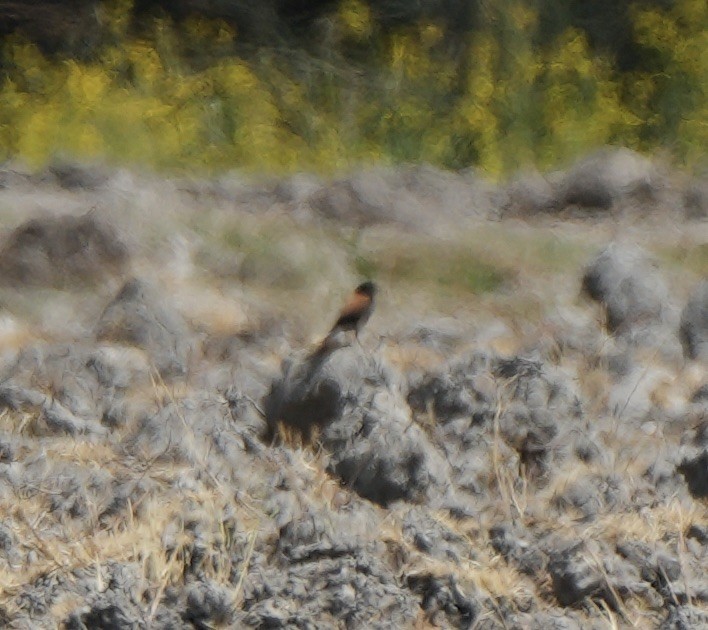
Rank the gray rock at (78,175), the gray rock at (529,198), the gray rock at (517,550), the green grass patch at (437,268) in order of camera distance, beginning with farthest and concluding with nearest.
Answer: the gray rock at (78,175) < the gray rock at (529,198) < the green grass patch at (437,268) < the gray rock at (517,550)

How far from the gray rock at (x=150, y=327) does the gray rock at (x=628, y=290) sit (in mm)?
1249

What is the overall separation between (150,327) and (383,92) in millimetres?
5608

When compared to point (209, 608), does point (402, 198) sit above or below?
below

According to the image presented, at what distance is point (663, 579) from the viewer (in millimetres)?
3791

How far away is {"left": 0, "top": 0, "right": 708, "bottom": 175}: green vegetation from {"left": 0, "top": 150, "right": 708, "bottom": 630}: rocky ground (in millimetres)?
3027

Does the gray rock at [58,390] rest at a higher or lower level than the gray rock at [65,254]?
higher

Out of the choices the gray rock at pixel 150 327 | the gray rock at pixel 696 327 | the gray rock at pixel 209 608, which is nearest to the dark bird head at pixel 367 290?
the gray rock at pixel 150 327

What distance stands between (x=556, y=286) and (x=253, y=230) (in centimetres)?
130

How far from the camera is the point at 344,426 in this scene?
4.47 meters

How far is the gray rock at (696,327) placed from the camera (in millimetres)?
5141

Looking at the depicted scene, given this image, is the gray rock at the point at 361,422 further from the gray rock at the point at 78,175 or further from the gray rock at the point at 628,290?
the gray rock at the point at 78,175

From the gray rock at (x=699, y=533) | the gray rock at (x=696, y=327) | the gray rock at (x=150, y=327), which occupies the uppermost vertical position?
the gray rock at (x=699, y=533)

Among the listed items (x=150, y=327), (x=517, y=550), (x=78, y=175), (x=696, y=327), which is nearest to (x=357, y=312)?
(x=150, y=327)

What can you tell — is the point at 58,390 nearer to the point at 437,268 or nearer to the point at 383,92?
the point at 437,268
